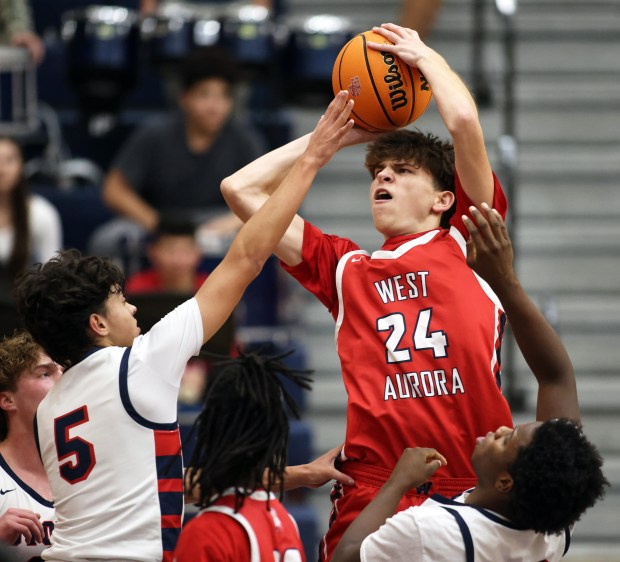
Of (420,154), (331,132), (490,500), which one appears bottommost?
(490,500)

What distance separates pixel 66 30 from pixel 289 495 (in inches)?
131

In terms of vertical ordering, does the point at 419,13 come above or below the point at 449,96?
below

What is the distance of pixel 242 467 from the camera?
334 centimetres

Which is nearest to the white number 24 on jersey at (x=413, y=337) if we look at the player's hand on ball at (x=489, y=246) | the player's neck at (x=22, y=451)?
the player's hand on ball at (x=489, y=246)

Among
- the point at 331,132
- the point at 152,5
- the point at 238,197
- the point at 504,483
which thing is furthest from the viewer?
the point at 152,5

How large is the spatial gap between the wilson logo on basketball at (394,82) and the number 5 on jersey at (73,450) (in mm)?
1342

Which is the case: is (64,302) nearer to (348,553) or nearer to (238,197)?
(238,197)

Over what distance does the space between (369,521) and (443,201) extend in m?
1.14

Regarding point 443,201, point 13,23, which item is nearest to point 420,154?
point 443,201

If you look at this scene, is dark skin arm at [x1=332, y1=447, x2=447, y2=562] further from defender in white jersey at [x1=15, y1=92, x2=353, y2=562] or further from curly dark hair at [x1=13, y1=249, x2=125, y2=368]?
curly dark hair at [x1=13, y1=249, x2=125, y2=368]

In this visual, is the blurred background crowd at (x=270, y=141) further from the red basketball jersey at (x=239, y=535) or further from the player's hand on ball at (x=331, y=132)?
the red basketball jersey at (x=239, y=535)

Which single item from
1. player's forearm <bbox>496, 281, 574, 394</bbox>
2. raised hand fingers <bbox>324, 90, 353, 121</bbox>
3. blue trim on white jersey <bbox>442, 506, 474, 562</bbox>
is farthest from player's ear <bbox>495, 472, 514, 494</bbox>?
raised hand fingers <bbox>324, 90, 353, 121</bbox>

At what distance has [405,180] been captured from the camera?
13.3 feet

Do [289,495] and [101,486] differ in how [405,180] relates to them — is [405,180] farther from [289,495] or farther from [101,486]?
[289,495]
